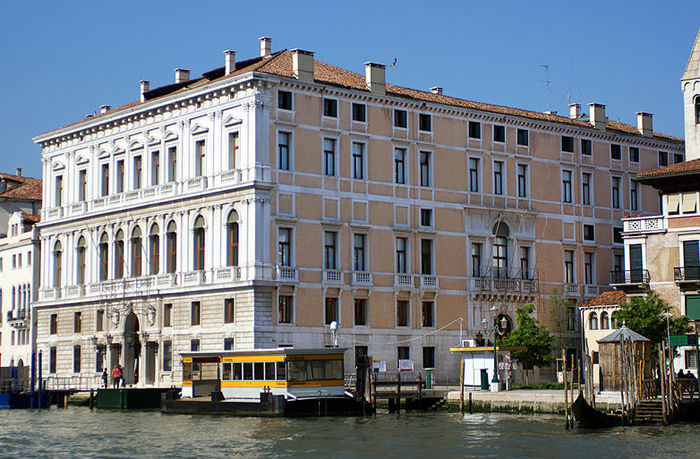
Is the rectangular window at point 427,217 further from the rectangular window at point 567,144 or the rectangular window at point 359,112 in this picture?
the rectangular window at point 567,144

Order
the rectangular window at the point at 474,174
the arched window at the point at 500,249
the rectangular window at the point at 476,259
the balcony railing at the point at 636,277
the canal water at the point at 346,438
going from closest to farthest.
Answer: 1. the canal water at the point at 346,438
2. the balcony railing at the point at 636,277
3. the rectangular window at the point at 476,259
4. the rectangular window at the point at 474,174
5. the arched window at the point at 500,249

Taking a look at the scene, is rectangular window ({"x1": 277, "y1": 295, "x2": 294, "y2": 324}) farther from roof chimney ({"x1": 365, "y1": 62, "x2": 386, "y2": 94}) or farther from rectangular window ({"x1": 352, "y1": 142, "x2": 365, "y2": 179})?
roof chimney ({"x1": 365, "y1": 62, "x2": 386, "y2": 94})

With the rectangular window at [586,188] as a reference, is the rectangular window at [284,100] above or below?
above

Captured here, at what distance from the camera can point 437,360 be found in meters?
51.6

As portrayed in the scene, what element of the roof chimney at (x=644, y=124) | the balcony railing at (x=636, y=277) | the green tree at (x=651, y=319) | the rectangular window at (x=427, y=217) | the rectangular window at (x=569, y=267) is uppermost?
the roof chimney at (x=644, y=124)

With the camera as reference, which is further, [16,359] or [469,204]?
[16,359]

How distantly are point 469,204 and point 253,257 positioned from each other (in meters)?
11.1

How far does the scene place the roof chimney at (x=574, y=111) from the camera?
200 feet

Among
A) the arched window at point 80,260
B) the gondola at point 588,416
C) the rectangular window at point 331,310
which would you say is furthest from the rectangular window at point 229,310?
the gondola at point 588,416

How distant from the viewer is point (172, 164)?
51406 mm

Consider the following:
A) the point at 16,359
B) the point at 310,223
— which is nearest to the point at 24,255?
the point at 16,359

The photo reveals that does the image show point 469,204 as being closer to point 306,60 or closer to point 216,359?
point 306,60

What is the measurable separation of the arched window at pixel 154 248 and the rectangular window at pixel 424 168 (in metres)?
10.9

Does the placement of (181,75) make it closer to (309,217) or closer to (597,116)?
(309,217)
